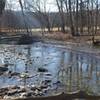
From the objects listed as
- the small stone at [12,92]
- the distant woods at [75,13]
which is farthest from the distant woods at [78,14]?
the small stone at [12,92]

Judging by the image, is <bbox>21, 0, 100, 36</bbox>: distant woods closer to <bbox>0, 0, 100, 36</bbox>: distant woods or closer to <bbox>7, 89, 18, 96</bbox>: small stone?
<bbox>0, 0, 100, 36</bbox>: distant woods

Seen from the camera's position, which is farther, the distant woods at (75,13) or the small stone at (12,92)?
the distant woods at (75,13)

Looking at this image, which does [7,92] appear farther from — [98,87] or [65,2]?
[65,2]

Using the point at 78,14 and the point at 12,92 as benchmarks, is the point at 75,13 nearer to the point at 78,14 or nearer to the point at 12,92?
the point at 78,14

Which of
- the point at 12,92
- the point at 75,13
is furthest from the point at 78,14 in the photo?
the point at 12,92

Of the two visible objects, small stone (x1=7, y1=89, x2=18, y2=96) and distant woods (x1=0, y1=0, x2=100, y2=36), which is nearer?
small stone (x1=7, y1=89, x2=18, y2=96)

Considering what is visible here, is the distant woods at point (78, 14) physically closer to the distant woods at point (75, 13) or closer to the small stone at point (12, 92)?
the distant woods at point (75, 13)

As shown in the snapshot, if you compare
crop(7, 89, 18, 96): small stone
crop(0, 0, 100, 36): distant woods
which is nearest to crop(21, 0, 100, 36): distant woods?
crop(0, 0, 100, 36): distant woods

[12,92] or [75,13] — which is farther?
[75,13]

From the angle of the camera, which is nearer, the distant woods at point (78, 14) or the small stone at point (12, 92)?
the small stone at point (12, 92)

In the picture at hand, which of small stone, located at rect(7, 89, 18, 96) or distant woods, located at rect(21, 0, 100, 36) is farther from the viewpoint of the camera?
distant woods, located at rect(21, 0, 100, 36)

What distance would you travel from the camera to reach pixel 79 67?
64.8ft

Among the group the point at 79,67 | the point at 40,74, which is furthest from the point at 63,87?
the point at 79,67

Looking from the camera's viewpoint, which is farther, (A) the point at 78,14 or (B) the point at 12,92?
(A) the point at 78,14
